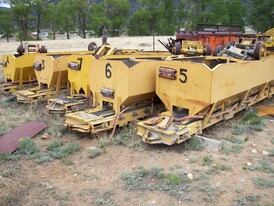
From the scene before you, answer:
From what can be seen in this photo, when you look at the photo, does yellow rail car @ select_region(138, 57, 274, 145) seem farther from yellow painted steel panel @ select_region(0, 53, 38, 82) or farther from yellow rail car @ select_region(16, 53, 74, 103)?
yellow painted steel panel @ select_region(0, 53, 38, 82)

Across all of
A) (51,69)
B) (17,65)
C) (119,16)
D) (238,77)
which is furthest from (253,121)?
(119,16)

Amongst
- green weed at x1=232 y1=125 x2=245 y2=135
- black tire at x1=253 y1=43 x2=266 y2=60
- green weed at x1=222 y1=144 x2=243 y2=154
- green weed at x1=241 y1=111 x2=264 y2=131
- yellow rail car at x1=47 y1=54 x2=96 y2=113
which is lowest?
green weed at x1=222 y1=144 x2=243 y2=154

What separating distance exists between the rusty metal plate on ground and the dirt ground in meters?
0.20

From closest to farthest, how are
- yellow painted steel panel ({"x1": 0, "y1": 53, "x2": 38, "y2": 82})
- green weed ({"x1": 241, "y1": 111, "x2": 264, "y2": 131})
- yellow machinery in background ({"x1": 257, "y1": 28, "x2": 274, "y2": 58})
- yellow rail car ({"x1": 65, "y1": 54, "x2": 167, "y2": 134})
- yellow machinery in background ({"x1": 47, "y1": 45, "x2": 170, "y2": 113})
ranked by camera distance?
yellow rail car ({"x1": 65, "y1": 54, "x2": 167, "y2": 134}) → green weed ({"x1": 241, "y1": 111, "x2": 264, "y2": 131}) → yellow machinery in background ({"x1": 47, "y1": 45, "x2": 170, "y2": 113}) → yellow machinery in background ({"x1": 257, "y1": 28, "x2": 274, "y2": 58}) → yellow painted steel panel ({"x1": 0, "y1": 53, "x2": 38, "y2": 82})

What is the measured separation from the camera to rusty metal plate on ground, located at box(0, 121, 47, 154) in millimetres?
5251

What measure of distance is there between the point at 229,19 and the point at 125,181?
144 feet

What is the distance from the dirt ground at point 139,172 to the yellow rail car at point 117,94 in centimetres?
25

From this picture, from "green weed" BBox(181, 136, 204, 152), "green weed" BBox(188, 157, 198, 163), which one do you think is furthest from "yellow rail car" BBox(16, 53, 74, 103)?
"green weed" BBox(188, 157, 198, 163)

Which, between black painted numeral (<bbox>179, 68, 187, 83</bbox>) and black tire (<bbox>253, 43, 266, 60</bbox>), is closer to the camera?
black painted numeral (<bbox>179, 68, 187, 83</bbox>)

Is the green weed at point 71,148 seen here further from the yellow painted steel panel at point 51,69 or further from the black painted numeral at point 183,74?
the yellow painted steel panel at point 51,69

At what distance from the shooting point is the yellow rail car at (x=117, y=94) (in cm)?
557

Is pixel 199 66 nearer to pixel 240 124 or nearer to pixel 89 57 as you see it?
pixel 240 124

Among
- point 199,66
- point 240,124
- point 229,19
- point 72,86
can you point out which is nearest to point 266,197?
point 199,66

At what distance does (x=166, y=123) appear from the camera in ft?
16.7
